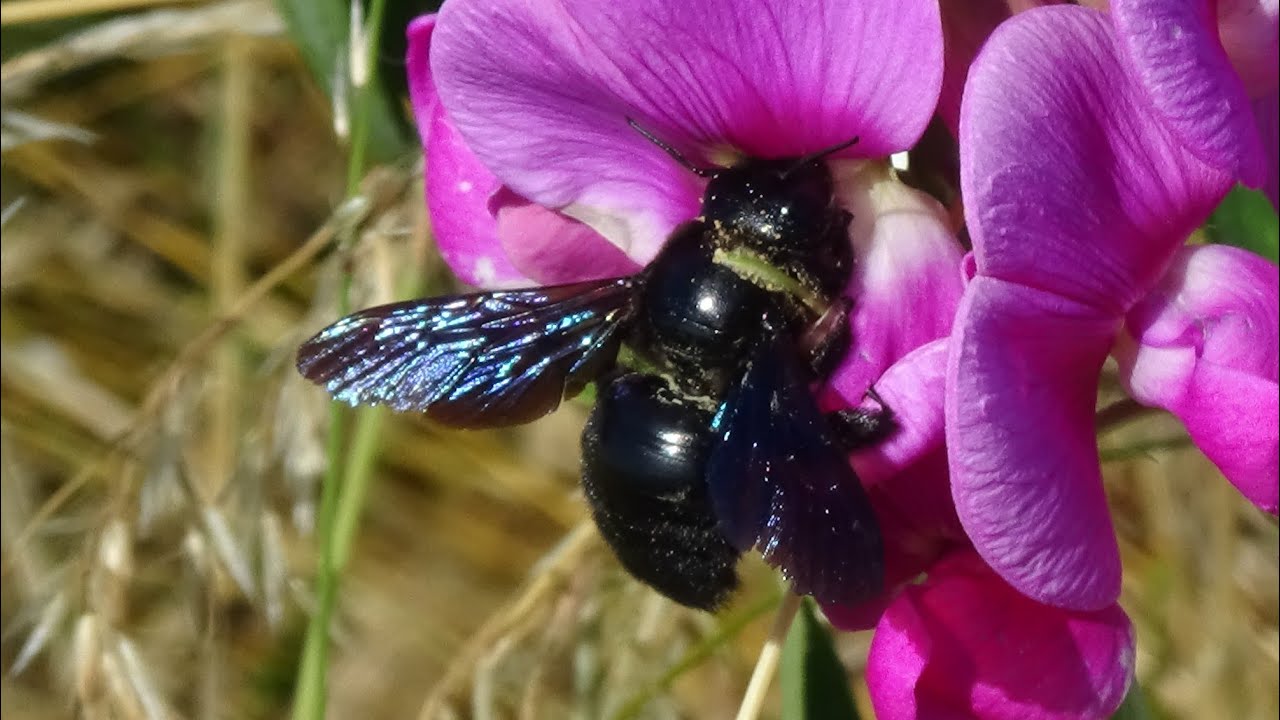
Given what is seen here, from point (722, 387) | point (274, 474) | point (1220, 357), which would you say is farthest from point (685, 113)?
point (274, 474)

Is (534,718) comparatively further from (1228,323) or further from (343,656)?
(343,656)

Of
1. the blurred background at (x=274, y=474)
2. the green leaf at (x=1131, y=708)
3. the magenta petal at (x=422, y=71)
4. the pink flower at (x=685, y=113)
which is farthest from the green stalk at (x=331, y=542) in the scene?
the green leaf at (x=1131, y=708)

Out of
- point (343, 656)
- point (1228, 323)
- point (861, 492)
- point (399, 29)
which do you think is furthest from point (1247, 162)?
point (343, 656)

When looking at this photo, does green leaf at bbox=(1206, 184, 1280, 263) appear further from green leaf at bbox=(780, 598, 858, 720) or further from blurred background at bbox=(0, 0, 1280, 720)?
green leaf at bbox=(780, 598, 858, 720)

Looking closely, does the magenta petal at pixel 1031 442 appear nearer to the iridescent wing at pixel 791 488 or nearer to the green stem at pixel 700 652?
the iridescent wing at pixel 791 488

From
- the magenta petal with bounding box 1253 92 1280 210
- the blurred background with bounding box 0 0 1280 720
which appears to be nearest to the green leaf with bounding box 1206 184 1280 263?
the magenta petal with bounding box 1253 92 1280 210

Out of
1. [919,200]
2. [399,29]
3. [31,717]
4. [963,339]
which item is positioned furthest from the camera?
[31,717]
